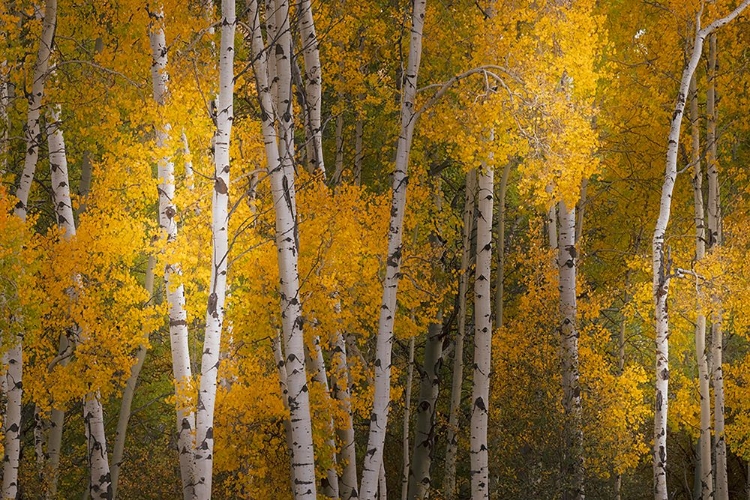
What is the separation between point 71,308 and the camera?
14.2 metres

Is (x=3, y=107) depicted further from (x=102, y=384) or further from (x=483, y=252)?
(x=483, y=252)

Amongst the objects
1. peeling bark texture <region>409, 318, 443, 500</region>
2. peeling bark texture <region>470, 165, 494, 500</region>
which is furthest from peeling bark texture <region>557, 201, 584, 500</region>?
peeling bark texture <region>409, 318, 443, 500</region>

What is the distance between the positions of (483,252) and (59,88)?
6.84 metres

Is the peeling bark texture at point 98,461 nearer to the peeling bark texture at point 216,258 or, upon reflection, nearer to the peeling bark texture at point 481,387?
the peeling bark texture at point 216,258

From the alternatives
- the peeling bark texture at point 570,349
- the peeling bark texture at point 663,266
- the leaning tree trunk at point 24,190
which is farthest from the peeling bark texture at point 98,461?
the peeling bark texture at point 663,266

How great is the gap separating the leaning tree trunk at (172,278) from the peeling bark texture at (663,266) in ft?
19.8

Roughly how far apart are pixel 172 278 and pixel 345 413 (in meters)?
3.22

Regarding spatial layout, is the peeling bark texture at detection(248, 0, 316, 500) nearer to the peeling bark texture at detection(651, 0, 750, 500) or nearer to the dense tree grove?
the dense tree grove

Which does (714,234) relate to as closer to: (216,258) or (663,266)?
(663,266)

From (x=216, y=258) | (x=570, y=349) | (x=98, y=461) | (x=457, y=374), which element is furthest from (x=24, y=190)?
(x=457, y=374)

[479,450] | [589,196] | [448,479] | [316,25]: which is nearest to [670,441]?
[589,196]

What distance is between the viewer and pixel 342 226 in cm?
1338

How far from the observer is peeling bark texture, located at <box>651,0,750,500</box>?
11945 millimetres

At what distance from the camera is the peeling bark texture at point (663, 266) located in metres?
11.9
